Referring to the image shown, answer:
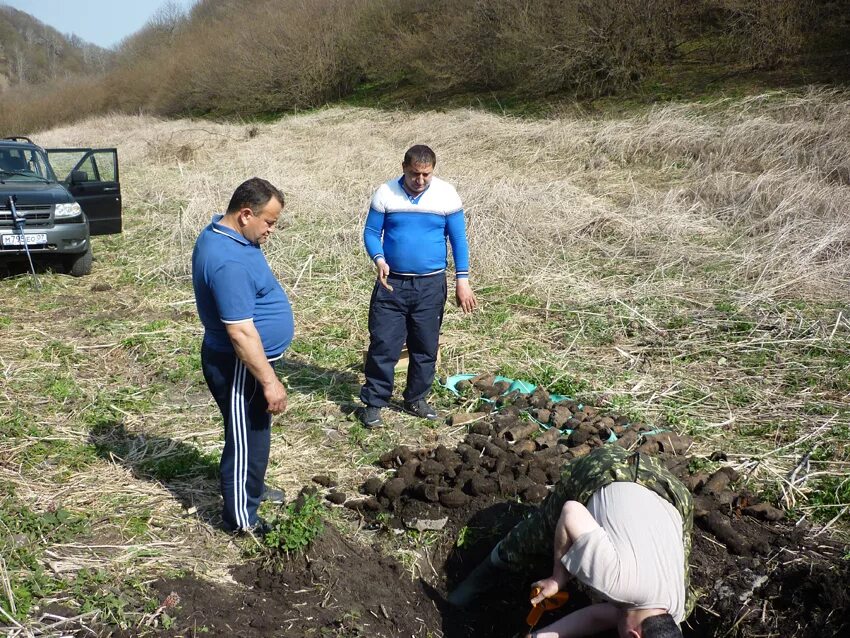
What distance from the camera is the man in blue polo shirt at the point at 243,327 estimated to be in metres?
3.47

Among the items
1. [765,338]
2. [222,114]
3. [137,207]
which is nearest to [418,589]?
[765,338]

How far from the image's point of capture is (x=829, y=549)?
13.3ft

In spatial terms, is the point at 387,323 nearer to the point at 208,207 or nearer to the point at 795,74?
the point at 208,207

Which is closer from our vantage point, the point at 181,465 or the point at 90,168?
the point at 181,465

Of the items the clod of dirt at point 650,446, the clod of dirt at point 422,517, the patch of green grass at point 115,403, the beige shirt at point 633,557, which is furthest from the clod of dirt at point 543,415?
the patch of green grass at point 115,403

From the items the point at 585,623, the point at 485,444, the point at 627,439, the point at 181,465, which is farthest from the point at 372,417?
the point at 585,623

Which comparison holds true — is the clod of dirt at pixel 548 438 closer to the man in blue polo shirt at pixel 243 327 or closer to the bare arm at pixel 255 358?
the man in blue polo shirt at pixel 243 327

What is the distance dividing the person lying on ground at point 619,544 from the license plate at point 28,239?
25.9 ft

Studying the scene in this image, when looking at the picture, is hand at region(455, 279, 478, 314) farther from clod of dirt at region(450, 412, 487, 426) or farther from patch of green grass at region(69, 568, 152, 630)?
patch of green grass at region(69, 568, 152, 630)

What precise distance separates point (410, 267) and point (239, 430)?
192 cm

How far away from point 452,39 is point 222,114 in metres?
16.0

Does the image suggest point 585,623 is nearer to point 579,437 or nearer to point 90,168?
point 579,437

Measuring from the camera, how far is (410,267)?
207 inches

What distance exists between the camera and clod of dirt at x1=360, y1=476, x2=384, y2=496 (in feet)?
15.2
